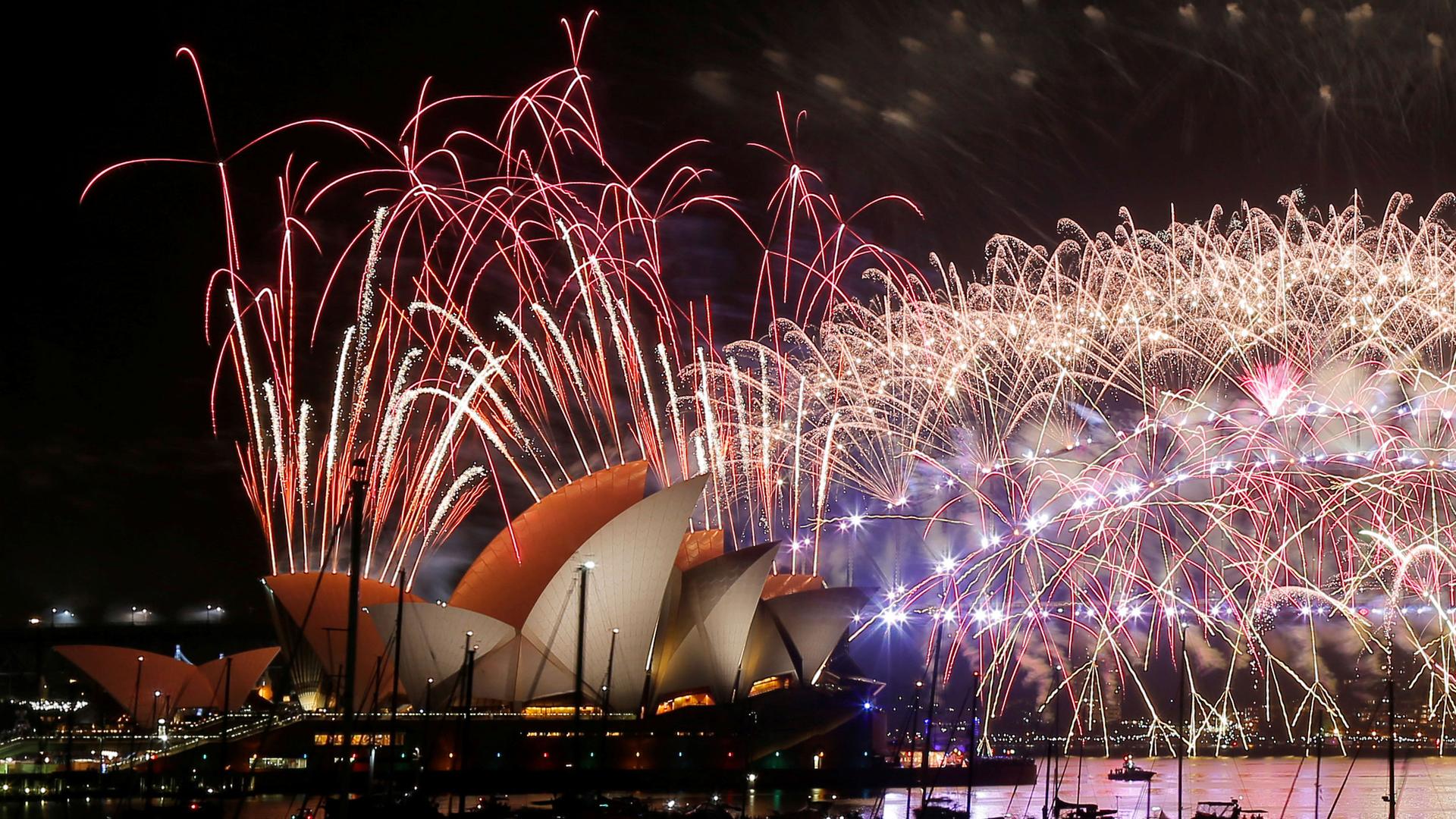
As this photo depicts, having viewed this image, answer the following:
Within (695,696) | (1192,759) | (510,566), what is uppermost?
(510,566)

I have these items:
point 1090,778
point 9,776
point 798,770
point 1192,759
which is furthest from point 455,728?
point 1192,759


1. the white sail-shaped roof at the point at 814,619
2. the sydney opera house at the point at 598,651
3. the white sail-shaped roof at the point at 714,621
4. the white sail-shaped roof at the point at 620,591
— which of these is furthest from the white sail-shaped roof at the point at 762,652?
the white sail-shaped roof at the point at 620,591

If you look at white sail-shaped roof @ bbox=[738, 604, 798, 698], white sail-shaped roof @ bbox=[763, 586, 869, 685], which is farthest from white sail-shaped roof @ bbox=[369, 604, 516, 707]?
white sail-shaped roof @ bbox=[763, 586, 869, 685]

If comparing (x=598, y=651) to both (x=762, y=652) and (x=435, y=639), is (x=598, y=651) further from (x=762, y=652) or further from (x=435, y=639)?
(x=762, y=652)

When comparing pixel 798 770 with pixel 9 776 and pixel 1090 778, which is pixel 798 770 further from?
pixel 9 776

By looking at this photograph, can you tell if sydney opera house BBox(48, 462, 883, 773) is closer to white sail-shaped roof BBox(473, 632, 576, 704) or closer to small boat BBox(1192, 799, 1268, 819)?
white sail-shaped roof BBox(473, 632, 576, 704)

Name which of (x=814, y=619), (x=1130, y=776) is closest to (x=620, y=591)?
(x=814, y=619)
